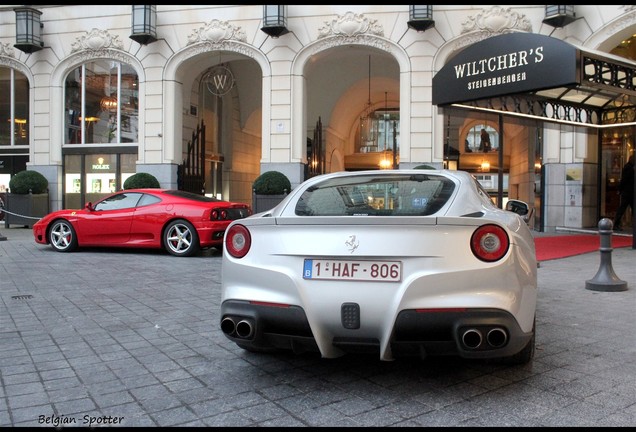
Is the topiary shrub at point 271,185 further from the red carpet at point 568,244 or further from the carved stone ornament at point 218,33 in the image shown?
the red carpet at point 568,244

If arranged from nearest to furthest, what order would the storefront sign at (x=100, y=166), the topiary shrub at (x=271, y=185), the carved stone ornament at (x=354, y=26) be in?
the topiary shrub at (x=271, y=185)
the carved stone ornament at (x=354, y=26)
the storefront sign at (x=100, y=166)

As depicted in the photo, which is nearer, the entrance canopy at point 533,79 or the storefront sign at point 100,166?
the entrance canopy at point 533,79

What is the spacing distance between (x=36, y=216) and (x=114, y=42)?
645cm

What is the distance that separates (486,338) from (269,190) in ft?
42.4

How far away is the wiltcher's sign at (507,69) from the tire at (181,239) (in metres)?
5.75

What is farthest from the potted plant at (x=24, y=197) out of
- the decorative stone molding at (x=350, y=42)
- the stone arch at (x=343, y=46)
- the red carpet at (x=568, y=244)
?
the red carpet at (x=568, y=244)

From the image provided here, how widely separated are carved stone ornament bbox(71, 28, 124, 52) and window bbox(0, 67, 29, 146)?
3379mm

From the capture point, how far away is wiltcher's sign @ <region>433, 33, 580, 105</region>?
→ 8898mm

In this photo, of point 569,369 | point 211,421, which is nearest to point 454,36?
point 569,369

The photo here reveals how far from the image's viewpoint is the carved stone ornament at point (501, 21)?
617 inches

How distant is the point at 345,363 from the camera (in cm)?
400

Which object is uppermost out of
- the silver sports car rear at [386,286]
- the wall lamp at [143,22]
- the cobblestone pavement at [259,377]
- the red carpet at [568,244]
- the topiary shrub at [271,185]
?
the wall lamp at [143,22]

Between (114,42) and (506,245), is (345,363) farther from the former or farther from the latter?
(114,42)

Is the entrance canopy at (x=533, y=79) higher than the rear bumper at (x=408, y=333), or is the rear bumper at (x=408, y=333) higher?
the entrance canopy at (x=533, y=79)
